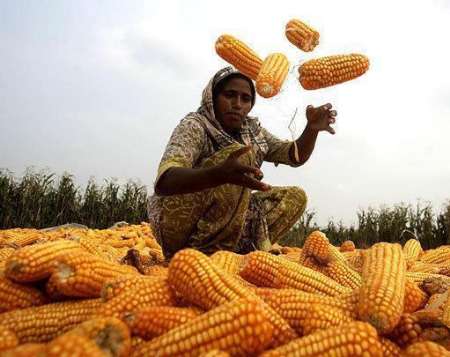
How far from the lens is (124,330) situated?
1.77 metres

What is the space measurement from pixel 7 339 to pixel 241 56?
413 centimetres

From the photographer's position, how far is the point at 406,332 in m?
2.02

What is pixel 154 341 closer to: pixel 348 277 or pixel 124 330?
pixel 124 330

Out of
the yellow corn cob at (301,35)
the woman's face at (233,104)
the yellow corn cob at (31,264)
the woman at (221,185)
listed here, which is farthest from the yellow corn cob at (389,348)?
the yellow corn cob at (301,35)

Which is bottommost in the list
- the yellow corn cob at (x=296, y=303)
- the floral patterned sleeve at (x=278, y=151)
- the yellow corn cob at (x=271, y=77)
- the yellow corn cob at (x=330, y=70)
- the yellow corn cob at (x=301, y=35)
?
the yellow corn cob at (x=296, y=303)

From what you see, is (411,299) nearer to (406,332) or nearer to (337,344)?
(406,332)

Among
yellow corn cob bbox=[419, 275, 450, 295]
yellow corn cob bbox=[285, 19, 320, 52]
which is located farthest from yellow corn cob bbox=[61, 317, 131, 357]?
yellow corn cob bbox=[285, 19, 320, 52]

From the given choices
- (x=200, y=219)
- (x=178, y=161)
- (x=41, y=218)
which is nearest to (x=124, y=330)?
(x=178, y=161)

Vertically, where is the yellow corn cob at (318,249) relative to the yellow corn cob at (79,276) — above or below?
above

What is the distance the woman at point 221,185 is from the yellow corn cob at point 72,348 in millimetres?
2296

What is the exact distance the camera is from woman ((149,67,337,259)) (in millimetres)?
4363

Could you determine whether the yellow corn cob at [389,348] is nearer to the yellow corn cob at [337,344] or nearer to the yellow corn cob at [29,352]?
the yellow corn cob at [337,344]

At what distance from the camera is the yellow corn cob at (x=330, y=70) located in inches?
197

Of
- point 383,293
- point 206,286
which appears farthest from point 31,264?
point 383,293
